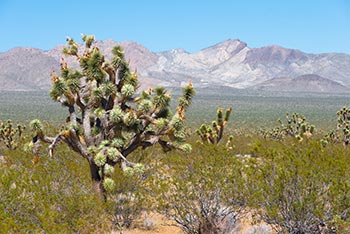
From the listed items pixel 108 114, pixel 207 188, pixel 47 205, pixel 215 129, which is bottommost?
pixel 215 129

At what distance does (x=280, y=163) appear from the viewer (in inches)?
396

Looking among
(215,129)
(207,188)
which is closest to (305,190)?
(207,188)

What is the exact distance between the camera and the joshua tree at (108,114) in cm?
1199

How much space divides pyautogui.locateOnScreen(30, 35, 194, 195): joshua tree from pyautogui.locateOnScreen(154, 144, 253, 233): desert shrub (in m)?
1.02

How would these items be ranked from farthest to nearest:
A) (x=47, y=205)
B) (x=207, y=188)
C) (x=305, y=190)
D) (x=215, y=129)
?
(x=215, y=129) < (x=207, y=188) < (x=305, y=190) < (x=47, y=205)

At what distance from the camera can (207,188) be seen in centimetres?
1074

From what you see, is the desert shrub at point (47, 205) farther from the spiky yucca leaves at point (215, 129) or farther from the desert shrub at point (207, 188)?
the spiky yucca leaves at point (215, 129)

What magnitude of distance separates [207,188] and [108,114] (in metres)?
3.32

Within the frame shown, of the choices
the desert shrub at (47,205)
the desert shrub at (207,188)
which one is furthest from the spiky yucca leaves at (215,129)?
the desert shrub at (47,205)

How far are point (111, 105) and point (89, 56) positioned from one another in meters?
1.38

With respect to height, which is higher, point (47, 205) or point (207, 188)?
point (47, 205)

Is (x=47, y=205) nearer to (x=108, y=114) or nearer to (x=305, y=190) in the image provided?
(x=108, y=114)

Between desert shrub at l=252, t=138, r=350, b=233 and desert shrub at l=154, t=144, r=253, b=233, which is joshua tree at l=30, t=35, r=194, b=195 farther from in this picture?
desert shrub at l=252, t=138, r=350, b=233

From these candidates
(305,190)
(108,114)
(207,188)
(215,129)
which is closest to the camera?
(305,190)
